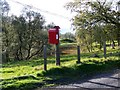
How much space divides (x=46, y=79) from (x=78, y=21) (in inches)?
576

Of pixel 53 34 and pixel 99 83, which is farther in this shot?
pixel 53 34

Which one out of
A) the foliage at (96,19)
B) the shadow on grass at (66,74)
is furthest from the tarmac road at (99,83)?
the foliage at (96,19)

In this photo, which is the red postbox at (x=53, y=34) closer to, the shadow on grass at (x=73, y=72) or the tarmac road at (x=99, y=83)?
the shadow on grass at (x=73, y=72)

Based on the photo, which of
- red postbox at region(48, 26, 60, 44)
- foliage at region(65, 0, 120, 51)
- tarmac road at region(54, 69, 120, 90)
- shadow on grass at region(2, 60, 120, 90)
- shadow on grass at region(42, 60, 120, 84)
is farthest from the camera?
foliage at region(65, 0, 120, 51)

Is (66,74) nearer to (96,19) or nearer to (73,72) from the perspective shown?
(73,72)

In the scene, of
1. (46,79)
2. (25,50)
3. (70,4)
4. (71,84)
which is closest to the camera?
(71,84)

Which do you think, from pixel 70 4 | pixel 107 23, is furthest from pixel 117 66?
pixel 70 4

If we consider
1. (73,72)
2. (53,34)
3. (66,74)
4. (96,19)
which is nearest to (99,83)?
(66,74)

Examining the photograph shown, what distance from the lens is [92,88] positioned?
24.4ft

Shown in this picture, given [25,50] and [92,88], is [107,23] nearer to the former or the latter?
[92,88]

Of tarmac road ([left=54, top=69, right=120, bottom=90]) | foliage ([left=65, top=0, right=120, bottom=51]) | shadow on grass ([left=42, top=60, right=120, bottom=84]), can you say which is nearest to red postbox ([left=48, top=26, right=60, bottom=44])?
shadow on grass ([left=42, top=60, right=120, bottom=84])

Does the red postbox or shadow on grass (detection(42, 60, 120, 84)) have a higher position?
the red postbox

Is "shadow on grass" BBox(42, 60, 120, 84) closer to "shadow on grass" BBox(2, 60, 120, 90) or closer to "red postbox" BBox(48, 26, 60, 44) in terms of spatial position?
"shadow on grass" BBox(2, 60, 120, 90)

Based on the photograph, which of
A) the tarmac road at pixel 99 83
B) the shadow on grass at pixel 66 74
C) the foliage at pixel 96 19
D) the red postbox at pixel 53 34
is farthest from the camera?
the foliage at pixel 96 19
